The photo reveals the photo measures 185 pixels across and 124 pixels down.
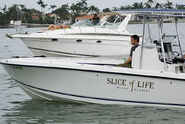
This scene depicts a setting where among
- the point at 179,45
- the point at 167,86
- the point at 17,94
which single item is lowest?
the point at 17,94

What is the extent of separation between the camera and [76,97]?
406 inches

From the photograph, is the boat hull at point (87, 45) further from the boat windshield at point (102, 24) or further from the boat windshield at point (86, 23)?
the boat windshield at point (86, 23)

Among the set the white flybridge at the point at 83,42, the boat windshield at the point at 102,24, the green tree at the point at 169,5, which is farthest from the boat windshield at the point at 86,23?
the green tree at the point at 169,5

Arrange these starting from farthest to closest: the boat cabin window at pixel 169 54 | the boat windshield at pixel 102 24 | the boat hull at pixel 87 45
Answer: the boat windshield at pixel 102 24 → the boat hull at pixel 87 45 → the boat cabin window at pixel 169 54

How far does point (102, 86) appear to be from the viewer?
9.94 metres

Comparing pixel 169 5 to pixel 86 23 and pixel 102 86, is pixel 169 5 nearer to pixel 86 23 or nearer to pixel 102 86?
pixel 102 86

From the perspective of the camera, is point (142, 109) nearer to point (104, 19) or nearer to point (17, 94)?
point (17, 94)

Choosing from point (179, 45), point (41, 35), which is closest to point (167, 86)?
point (179, 45)

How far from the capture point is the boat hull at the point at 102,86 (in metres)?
9.62

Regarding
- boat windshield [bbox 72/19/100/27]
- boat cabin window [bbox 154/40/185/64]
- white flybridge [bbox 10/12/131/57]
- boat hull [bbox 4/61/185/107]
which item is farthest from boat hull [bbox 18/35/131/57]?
boat cabin window [bbox 154/40/185/64]

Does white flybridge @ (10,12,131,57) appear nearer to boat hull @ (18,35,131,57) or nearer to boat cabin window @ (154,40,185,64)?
boat hull @ (18,35,131,57)

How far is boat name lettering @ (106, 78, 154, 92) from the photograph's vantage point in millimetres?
9654

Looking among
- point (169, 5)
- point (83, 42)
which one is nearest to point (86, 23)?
point (83, 42)

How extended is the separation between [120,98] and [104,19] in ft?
31.4
